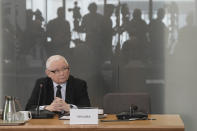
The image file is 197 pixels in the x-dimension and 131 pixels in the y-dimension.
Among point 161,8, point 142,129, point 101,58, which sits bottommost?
point 142,129

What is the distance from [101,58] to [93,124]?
2181 millimetres

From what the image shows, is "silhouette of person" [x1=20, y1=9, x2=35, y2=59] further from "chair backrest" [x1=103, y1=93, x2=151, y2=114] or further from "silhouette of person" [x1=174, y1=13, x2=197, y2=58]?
"silhouette of person" [x1=174, y1=13, x2=197, y2=58]

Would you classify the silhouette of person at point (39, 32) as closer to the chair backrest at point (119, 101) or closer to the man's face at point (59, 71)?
the man's face at point (59, 71)

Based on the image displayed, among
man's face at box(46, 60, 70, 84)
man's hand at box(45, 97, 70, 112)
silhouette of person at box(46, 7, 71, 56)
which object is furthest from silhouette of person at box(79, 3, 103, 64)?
man's hand at box(45, 97, 70, 112)

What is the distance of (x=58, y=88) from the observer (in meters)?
5.10

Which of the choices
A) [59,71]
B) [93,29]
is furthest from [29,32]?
[59,71]

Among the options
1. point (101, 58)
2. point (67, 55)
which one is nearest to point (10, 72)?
point (67, 55)

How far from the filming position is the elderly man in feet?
16.5

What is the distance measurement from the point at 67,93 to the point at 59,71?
0.26 metres

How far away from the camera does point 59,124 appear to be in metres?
4.02

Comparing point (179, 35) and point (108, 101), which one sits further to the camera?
point (179, 35)

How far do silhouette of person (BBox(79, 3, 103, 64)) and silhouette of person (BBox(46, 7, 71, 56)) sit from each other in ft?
0.64

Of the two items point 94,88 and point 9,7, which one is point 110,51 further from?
point 9,7

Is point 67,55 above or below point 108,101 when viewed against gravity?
above
